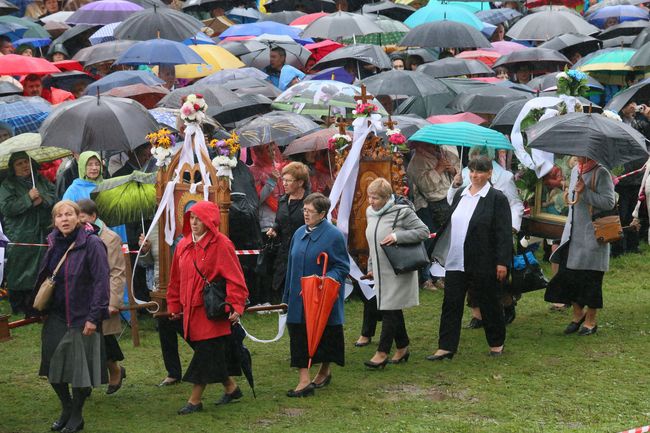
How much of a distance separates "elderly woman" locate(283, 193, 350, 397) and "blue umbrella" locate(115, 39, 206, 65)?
7.02 meters

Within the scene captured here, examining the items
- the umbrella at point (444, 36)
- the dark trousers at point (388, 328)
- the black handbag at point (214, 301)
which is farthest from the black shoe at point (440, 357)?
the umbrella at point (444, 36)

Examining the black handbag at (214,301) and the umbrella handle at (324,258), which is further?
the umbrella handle at (324,258)

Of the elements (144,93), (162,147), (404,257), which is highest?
(162,147)

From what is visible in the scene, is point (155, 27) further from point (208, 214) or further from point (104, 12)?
point (208, 214)

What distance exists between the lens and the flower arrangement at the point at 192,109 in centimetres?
1063

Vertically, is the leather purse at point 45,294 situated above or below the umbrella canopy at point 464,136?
below

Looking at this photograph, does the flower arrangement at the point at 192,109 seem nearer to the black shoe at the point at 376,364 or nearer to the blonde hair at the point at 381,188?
the blonde hair at the point at 381,188

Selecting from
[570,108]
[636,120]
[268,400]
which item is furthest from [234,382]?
[636,120]

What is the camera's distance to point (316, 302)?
10.1 metres

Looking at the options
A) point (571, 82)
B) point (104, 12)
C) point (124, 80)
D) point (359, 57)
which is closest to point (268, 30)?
point (104, 12)

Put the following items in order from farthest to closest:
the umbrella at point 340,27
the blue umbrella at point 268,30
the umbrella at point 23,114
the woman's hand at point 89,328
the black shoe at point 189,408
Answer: the blue umbrella at point 268,30 < the umbrella at point 340,27 < the umbrella at point 23,114 < the black shoe at point 189,408 < the woman's hand at point 89,328

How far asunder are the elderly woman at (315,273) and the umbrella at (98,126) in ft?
7.25

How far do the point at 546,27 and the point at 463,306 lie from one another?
1208cm

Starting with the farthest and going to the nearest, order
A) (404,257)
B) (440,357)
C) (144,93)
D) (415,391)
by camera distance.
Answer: (144,93) → (440,357) → (404,257) → (415,391)
